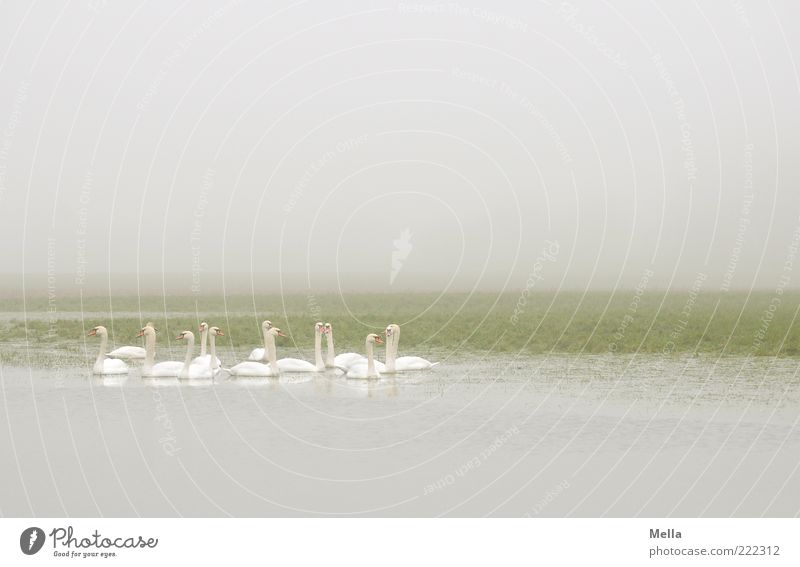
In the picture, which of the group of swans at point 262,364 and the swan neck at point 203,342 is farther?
the swan neck at point 203,342

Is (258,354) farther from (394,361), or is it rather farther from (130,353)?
(394,361)

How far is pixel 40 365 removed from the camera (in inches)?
942

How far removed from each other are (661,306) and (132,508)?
103 feet

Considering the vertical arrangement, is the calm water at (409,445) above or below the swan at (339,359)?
below

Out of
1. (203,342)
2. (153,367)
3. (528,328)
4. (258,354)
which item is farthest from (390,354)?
(528,328)

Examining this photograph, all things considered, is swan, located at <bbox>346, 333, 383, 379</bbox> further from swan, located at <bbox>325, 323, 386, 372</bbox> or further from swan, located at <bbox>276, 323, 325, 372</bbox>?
swan, located at <bbox>276, 323, 325, 372</bbox>

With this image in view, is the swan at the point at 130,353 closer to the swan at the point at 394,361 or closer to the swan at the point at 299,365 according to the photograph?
the swan at the point at 299,365
